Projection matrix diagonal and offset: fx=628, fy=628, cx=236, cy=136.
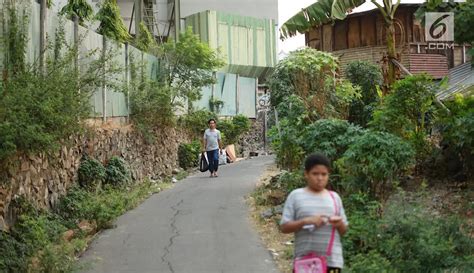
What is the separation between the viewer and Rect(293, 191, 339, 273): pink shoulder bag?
480 cm

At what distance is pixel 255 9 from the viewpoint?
40.6m

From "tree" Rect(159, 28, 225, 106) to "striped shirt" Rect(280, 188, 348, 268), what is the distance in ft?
51.3

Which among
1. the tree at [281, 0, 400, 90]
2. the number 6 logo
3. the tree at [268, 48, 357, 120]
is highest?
the tree at [281, 0, 400, 90]

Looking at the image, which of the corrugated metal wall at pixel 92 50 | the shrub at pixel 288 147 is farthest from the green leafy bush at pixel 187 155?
the shrub at pixel 288 147

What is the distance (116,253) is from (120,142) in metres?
6.61

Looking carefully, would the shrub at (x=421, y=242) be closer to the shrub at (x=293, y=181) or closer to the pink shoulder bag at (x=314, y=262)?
the pink shoulder bag at (x=314, y=262)

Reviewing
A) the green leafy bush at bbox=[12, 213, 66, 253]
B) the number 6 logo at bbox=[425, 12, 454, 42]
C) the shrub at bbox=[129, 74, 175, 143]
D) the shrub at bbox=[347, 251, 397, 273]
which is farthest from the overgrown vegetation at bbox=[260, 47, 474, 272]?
the shrub at bbox=[129, 74, 175, 143]

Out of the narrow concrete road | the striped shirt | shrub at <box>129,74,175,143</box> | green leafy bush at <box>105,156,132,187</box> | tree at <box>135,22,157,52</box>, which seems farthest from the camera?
tree at <box>135,22,157,52</box>

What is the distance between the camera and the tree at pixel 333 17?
581 inches

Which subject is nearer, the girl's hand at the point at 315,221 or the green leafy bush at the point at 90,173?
the girl's hand at the point at 315,221

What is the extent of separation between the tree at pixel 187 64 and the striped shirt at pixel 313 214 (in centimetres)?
1565

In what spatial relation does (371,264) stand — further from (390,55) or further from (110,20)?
(110,20)

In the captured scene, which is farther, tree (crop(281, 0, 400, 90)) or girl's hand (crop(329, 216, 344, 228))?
tree (crop(281, 0, 400, 90))

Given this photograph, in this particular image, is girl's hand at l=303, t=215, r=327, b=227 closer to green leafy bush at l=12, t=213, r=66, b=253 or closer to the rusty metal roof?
green leafy bush at l=12, t=213, r=66, b=253
